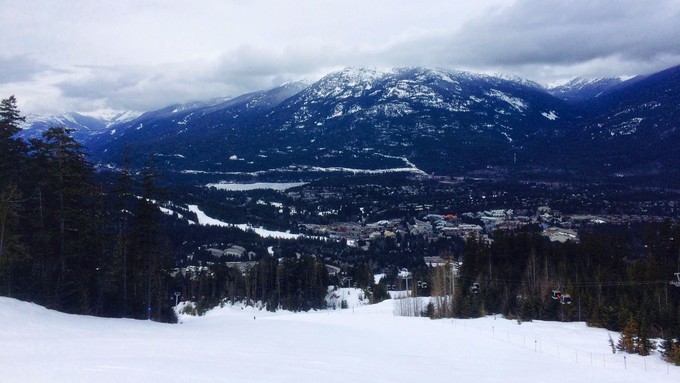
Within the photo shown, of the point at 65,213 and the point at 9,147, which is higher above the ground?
the point at 9,147

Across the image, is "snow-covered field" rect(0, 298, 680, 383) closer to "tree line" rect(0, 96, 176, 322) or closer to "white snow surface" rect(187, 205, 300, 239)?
"tree line" rect(0, 96, 176, 322)

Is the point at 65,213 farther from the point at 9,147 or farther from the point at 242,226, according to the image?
the point at 242,226

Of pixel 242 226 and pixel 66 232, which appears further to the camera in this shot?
pixel 242 226

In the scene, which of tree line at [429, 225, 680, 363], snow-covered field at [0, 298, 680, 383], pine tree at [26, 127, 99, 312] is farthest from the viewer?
tree line at [429, 225, 680, 363]

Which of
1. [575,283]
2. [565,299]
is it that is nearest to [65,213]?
[565,299]

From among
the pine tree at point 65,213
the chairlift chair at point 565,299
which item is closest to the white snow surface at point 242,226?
the chairlift chair at point 565,299

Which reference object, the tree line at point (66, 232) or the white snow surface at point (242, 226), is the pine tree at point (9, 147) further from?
the white snow surface at point (242, 226)

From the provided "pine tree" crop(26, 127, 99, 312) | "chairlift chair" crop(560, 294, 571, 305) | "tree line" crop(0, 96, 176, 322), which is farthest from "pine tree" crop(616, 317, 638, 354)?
"pine tree" crop(26, 127, 99, 312)

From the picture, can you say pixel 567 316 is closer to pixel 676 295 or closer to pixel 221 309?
A: pixel 676 295
